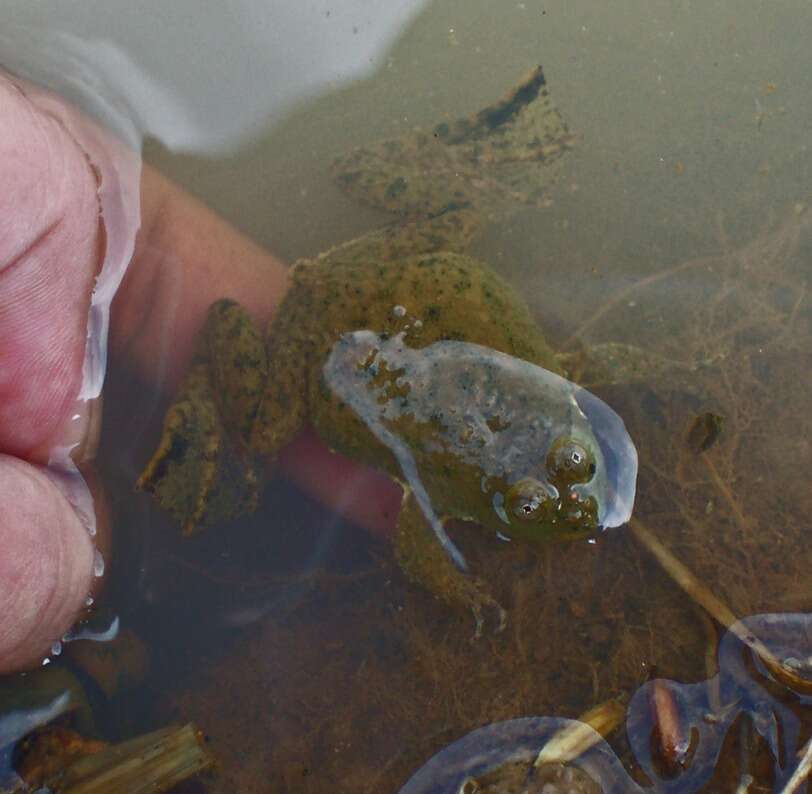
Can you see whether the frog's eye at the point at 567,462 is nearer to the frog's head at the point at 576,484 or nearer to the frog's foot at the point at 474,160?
the frog's head at the point at 576,484

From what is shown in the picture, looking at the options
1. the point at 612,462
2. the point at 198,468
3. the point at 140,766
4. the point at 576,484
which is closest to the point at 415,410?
the point at 576,484

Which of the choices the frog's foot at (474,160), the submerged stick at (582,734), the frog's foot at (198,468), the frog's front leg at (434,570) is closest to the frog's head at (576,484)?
the frog's front leg at (434,570)

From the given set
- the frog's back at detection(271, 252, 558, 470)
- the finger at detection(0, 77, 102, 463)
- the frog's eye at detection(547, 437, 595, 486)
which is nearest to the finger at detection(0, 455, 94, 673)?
the finger at detection(0, 77, 102, 463)

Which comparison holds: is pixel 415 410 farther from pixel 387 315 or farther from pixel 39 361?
pixel 39 361

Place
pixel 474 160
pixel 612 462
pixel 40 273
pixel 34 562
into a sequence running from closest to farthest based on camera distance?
pixel 34 562, pixel 40 273, pixel 612 462, pixel 474 160

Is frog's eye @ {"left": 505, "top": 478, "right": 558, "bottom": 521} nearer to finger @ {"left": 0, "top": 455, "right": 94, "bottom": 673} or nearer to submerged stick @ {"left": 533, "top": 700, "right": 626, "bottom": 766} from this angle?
submerged stick @ {"left": 533, "top": 700, "right": 626, "bottom": 766}

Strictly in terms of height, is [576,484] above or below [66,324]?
below
